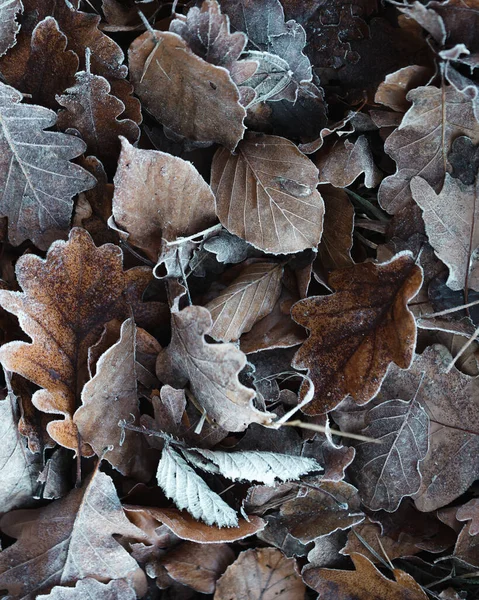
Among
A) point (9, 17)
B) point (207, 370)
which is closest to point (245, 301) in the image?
point (207, 370)

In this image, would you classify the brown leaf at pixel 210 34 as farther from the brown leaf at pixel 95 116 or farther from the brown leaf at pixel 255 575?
the brown leaf at pixel 255 575

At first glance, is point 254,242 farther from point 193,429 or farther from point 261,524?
point 261,524

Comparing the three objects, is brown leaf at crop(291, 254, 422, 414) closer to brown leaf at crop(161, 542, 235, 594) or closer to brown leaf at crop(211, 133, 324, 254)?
brown leaf at crop(211, 133, 324, 254)

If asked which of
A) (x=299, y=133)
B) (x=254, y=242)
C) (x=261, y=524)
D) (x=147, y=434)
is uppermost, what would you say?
(x=299, y=133)

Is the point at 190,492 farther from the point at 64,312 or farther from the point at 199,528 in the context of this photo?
the point at 64,312

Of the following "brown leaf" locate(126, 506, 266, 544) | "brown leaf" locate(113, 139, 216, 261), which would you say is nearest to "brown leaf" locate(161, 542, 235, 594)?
"brown leaf" locate(126, 506, 266, 544)

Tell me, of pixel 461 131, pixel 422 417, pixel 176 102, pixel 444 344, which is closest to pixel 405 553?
pixel 422 417
